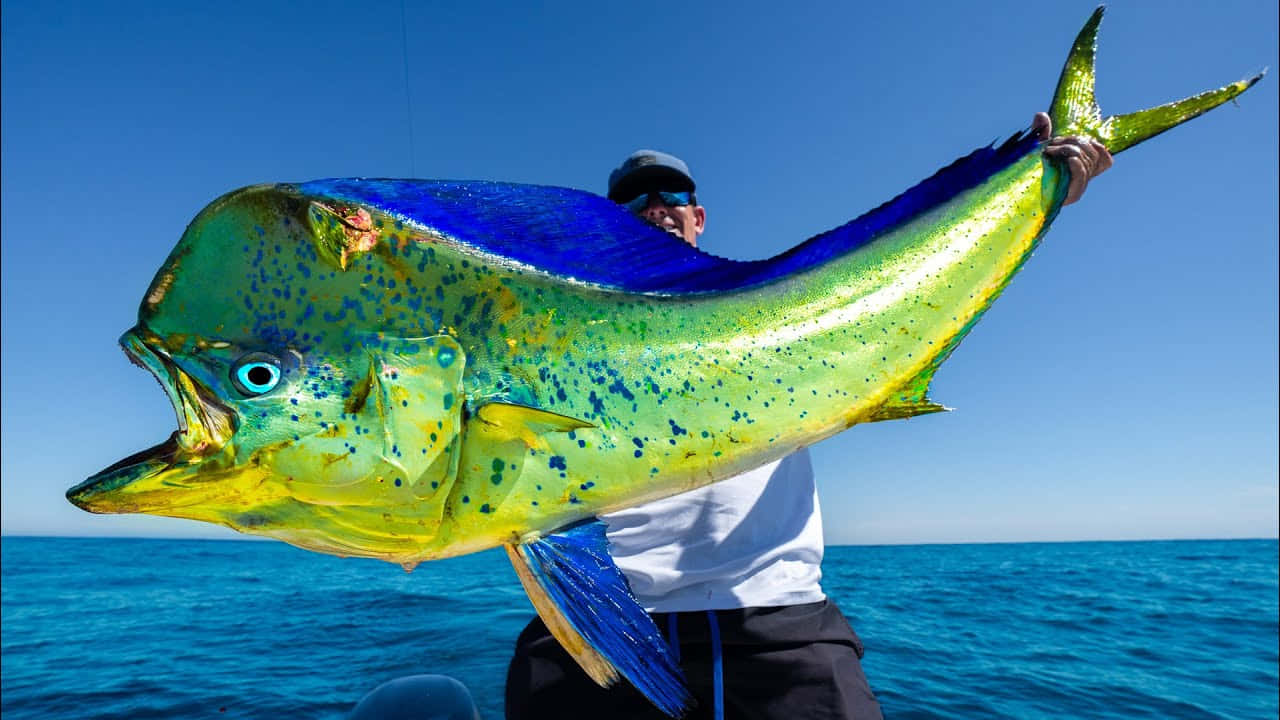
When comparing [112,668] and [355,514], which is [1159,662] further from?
[112,668]

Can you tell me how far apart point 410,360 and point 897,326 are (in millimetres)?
1115

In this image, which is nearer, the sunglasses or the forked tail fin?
the forked tail fin

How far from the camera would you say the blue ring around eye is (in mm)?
1080

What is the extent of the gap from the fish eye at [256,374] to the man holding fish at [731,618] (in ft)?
3.88

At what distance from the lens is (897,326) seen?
1.45 meters

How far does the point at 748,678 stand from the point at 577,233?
156 centimetres

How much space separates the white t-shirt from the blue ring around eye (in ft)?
3.95

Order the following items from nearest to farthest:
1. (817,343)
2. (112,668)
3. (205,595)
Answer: (817,343) < (112,668) < (205,595)

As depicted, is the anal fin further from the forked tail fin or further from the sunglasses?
the sunglasses

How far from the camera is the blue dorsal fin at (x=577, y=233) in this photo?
4.17 feet

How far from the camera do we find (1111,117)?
1.84 meters

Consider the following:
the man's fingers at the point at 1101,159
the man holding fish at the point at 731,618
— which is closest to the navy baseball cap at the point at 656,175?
the man holding fish at the point at 731,618

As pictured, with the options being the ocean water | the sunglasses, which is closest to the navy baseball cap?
the sunglasses

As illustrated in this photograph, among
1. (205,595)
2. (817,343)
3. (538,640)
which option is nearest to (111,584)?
(205,595)
